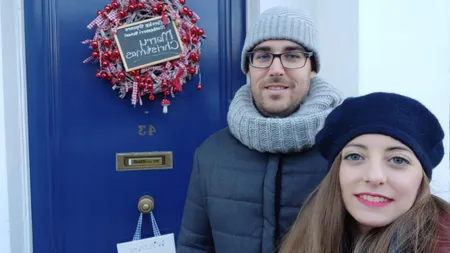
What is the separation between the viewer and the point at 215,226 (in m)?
1.28

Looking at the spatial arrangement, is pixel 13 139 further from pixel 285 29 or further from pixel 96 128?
pixel 285 29

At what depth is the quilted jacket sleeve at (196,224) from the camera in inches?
53.2

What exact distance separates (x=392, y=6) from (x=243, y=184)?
3.49 feet

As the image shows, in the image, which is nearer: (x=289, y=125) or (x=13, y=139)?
(x=289, y=125)

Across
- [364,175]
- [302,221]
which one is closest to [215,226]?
[302,221]

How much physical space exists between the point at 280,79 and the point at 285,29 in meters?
0.17

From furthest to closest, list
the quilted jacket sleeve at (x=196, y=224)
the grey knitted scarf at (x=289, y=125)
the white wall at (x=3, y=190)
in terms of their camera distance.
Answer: the white wall at (x=3, y=190), the quilted jacket sleeve at (x=196, y=224), the grey knitted scarf at (x=289, y=125)

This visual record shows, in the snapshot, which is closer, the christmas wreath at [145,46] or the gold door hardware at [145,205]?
the christmas wreath at [145,46]

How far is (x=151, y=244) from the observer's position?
186 cm

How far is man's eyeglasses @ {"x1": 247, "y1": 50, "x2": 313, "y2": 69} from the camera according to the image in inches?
49.4

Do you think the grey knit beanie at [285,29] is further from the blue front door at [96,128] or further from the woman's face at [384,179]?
the blue front door at [96,128]

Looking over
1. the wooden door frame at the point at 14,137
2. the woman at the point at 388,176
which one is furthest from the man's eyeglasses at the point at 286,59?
the wooden door frame at the point at 14,137

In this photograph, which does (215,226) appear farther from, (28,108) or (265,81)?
(28,108)

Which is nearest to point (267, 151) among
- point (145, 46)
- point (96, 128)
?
point (145, 46)
